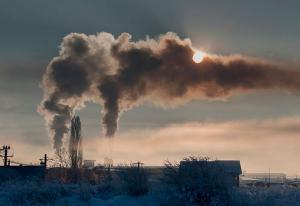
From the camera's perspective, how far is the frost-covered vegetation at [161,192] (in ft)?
76.3

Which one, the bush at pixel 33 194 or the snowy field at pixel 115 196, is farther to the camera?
the bush at pixel 33 194

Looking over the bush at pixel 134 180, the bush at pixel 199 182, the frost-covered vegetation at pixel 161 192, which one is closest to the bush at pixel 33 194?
the frost-covered vegetation at pixel 161 192

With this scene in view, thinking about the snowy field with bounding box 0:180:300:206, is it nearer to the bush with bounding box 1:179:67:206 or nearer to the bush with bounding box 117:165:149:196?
the bush with bounding box 1:179:67:206

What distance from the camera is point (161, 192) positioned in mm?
23891

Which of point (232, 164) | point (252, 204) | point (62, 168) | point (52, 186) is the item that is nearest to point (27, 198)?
point (52, 186)

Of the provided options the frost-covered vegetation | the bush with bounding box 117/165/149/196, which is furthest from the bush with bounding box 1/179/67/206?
the bush with bounding box 117/165/149/196

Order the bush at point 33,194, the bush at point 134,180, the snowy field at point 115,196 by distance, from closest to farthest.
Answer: the snowy field at point 115,196 → the bush at point 134,180 → the bush at point 33,194

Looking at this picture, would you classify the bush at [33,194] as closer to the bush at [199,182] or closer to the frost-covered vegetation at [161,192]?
the frost-covered vegetation at [161,192]

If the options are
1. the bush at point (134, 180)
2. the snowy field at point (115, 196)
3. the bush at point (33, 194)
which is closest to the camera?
the snowy field at point (115, 196)

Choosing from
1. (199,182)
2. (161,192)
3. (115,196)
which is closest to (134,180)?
(115,196)

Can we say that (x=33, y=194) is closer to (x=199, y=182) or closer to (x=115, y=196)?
(x=115, y=196)

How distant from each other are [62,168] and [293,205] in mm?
37029

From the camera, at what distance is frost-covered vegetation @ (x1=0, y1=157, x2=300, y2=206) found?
23.3 meters

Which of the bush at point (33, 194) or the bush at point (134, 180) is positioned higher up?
the bush at point (134, 180)
